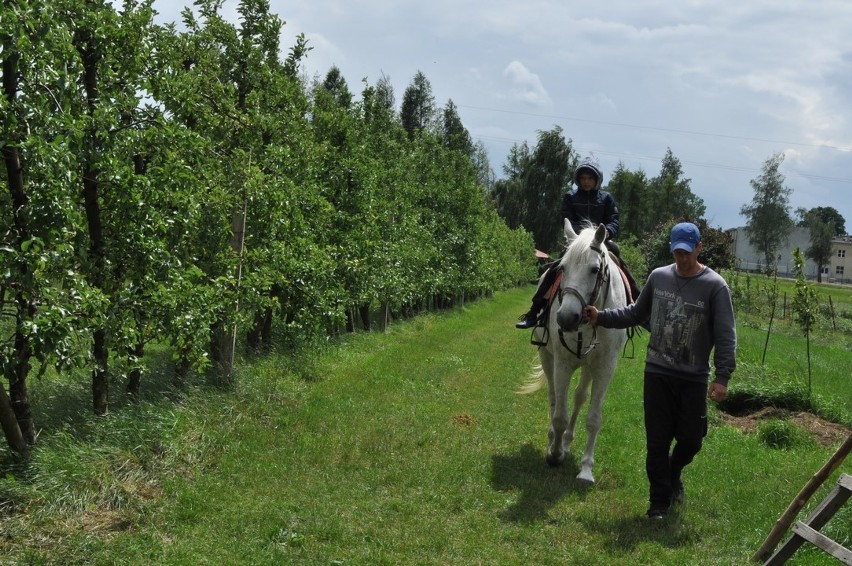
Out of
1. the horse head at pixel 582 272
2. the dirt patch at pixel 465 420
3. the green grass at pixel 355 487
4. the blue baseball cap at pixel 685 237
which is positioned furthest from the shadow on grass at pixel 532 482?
the blue baseball cap at pixel 685 237

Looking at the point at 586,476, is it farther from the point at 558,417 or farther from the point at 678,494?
the point at 678,494

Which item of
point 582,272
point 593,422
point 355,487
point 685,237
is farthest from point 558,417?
Answer: point 685,237

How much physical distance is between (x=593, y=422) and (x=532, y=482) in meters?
0.88

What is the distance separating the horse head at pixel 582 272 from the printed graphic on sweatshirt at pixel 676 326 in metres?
0.67

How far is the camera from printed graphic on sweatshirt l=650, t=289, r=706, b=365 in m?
5.56

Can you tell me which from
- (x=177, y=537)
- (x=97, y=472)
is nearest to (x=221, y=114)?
(x=97, y=472)

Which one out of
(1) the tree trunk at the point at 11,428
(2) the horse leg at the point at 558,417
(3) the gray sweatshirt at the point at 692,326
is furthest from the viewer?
(2) the horse leg at the point at 558,417

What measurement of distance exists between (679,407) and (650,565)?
1364mm

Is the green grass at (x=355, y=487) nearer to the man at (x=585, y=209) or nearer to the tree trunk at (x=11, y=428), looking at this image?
the tree trunk at (x=11, y=428)

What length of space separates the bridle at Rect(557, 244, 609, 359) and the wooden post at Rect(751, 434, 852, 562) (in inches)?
86.5

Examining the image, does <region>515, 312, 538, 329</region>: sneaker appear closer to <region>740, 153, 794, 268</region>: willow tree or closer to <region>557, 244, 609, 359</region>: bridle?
<region>557, 244, 609, 359</region>: bridle

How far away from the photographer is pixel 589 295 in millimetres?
6309

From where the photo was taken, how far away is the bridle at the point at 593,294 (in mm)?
6141

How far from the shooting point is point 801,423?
9641 millimetres
